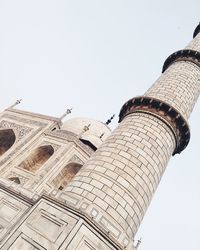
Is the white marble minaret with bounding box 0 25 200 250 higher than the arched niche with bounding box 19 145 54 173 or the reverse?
the reverse

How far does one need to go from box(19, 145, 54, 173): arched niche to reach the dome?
2.29 m

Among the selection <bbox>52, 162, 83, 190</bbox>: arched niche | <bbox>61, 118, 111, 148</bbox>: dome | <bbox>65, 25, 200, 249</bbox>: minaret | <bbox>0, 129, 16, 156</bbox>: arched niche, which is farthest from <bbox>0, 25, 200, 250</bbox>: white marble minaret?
<bbox>0, 129, 16, 156</bbox>: arched niche

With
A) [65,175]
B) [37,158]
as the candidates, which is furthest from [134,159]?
[37,158]

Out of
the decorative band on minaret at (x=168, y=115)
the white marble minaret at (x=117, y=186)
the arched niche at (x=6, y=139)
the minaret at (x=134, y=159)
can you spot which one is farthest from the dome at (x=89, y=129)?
the decorative band on minaret at (x=168, y=115)

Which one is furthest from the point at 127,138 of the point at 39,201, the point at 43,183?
the point at 43,183

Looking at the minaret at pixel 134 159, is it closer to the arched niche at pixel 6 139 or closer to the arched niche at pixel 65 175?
the arched niche at pixel 65 175

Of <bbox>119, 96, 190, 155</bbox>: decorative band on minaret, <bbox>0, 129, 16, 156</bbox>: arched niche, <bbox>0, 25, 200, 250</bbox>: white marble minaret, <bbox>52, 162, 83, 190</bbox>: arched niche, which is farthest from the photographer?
<bbox>0, 129, 16, 156</bbox>: arched niche

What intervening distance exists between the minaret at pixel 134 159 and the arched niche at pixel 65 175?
7.23m

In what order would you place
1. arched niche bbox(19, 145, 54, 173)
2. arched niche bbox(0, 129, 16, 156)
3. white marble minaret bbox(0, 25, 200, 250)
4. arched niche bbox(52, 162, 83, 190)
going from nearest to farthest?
white marble minaret bbox(0, 25, 200, 250) → arched niche bbox(52, 162, 83, 190) → arched niche bbox(19, 145, 54, 173) → arched niche bbox(0, 129, 16, 156)

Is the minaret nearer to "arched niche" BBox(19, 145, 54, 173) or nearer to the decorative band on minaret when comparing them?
the decorative band on minaret

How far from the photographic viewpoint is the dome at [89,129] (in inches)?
752

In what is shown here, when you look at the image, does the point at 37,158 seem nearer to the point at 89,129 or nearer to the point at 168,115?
the point at 89,129

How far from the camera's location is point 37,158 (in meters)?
17.0

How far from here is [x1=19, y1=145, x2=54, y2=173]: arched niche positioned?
16377 mm
